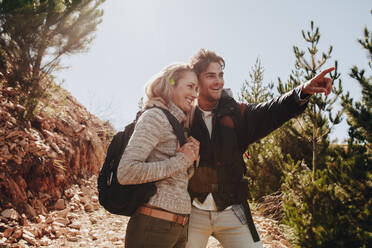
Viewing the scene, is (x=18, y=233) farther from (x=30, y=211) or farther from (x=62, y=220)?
(x=62, y=220)

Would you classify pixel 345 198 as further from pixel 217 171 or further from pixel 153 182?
pixel 153 182

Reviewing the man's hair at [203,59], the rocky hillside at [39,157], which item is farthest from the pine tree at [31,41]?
the man's hair at [203,59]

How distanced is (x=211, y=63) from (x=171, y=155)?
49.1 inches

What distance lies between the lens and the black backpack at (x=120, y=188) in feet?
4.87

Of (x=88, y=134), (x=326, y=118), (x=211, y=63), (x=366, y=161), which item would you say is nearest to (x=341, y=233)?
(x=366, y=161)

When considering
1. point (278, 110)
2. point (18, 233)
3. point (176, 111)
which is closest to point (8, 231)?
point (18, 233)

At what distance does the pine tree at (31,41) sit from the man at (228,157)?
6.08 metres

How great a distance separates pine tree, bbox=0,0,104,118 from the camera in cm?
760

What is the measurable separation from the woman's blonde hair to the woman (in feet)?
0.18

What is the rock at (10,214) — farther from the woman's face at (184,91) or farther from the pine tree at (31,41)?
the woman's face at (184,91)

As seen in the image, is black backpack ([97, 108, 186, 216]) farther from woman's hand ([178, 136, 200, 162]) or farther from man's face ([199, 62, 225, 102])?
man's face ([199, 62, 225, 102])

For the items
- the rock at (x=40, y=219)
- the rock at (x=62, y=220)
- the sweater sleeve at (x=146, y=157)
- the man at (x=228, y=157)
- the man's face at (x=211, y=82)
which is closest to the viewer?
the sweater sleeve at (x=146, y=157)

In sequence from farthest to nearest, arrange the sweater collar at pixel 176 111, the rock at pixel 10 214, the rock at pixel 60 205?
the rock at pixel 60 205, the rock at pixel 10 214, the sweater collar at pixel 176 111

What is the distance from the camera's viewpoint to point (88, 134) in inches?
351
